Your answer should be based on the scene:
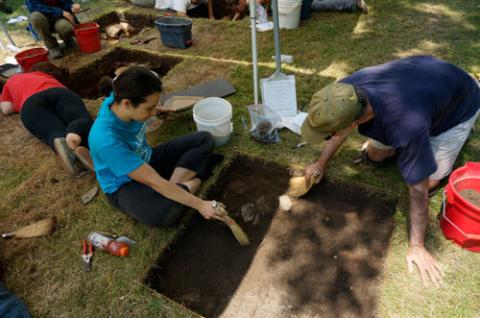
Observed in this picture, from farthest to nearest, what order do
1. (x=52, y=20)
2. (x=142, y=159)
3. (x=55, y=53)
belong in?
(x=52, y=20) < (x=55, y=53) < (x=142, y=159)

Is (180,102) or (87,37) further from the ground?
(87,37)

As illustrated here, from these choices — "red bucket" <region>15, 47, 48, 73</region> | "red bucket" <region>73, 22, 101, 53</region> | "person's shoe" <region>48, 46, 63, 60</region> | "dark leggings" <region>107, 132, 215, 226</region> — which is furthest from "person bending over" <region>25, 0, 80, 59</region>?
"dark leggings" <region>107, 132, 215, 226</region>

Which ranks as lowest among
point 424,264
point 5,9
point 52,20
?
point 424,264

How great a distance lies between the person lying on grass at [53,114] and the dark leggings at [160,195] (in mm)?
656

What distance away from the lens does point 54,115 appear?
128 inches

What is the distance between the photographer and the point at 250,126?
11.0 feet

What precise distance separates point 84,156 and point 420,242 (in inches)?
107

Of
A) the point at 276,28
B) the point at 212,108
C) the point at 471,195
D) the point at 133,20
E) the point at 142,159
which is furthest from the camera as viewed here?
the point at 133,20

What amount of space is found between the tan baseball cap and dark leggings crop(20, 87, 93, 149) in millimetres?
2240

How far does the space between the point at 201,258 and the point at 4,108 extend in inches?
127

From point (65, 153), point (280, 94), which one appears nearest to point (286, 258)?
point (280, 94)

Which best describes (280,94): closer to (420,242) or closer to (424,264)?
(420,242)

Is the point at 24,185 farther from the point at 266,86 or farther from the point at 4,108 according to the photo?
the point at 266,86

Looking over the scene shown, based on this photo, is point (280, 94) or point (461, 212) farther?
point (280, 94)
